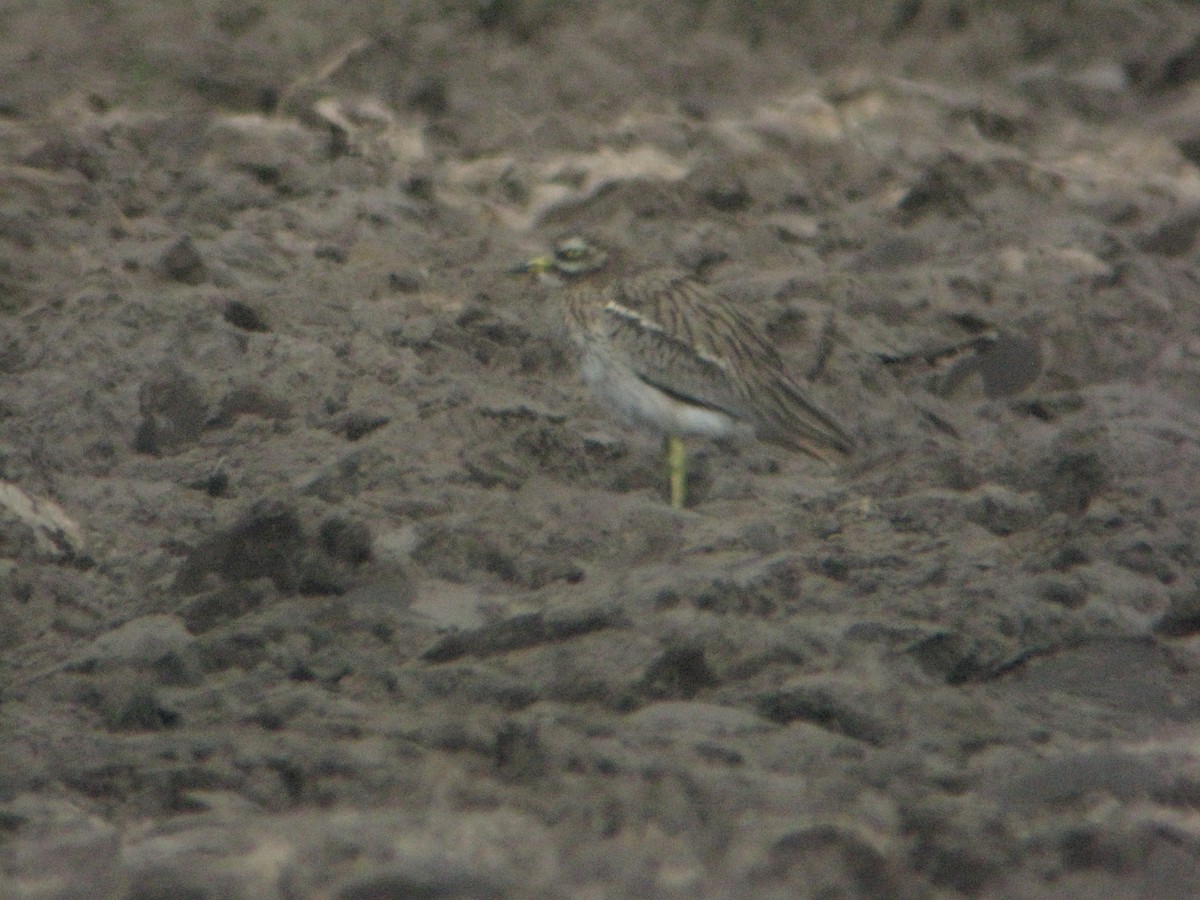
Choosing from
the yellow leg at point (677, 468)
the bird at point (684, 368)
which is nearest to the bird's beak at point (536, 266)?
the bird at point (684, 368)

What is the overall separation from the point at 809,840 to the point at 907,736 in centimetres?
82

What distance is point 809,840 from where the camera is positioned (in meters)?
4.07

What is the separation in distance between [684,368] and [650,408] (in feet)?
0.81

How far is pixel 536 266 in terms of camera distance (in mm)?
8250

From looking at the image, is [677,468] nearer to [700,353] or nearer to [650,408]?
[650,408]

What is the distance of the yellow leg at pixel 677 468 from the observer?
23.2ft

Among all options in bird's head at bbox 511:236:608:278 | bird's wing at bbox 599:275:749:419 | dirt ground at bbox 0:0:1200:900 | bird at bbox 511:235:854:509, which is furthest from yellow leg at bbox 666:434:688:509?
bird's head at bbox 511:236:608:278

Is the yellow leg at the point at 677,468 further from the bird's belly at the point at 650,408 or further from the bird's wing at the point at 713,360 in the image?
the bird's wing at the point at 713,360

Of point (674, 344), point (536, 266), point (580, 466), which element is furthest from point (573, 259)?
point (580, 466)

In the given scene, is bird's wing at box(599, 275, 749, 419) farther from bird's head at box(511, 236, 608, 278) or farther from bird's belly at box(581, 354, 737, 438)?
bird's head at box(511, 236, 608, 278)

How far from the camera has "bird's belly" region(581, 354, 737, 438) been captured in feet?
24.9

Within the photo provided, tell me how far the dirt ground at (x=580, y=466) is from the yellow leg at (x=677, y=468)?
0.11 meters

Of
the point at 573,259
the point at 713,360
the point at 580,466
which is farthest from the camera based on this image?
the point at 573,259

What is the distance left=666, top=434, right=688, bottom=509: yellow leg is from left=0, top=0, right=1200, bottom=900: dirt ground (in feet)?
0.37
